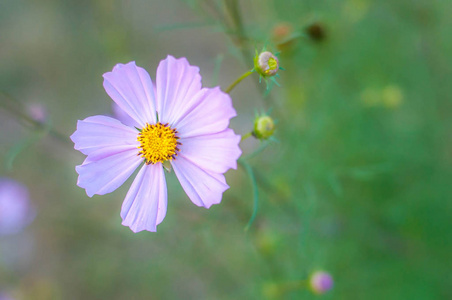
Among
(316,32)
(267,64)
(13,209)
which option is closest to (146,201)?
(267,64)

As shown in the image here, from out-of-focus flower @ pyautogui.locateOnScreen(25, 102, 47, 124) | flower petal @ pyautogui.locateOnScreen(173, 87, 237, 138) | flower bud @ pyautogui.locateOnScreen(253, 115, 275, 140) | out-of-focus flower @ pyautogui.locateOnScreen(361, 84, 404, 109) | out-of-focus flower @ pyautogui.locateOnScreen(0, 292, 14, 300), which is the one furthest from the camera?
out-of-focus flower @ pyautogui.locateOnScreen(0, 292, 14, 300)

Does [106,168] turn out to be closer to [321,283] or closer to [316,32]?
[321,283]

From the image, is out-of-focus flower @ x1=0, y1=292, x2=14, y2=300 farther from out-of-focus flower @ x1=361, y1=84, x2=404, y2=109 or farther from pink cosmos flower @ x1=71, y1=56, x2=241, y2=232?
out-of-focus flower @ x1=361, y1=84, x2=404, y2=109

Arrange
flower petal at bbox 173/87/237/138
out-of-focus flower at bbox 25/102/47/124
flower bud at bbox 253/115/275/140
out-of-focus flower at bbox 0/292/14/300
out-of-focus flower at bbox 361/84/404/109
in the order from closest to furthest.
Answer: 1. flower petal at bbox 173/87/237/138
2. flower bud at bbox 253/115/275/140
3. out-of-focus flower at bbox 25/102/47/124
4. out-of-focus flower at bbox 361/84/404/109
5. out-of-focus flower at bbox 0/292/14/300

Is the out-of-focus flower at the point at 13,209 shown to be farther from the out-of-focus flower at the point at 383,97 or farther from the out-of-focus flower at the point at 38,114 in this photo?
the out-of-focus flower at the point at 383,97

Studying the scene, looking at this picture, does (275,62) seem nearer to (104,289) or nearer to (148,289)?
(148,289)

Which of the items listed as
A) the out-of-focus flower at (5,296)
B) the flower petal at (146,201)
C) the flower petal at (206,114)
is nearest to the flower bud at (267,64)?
the flower petal at (206,114)

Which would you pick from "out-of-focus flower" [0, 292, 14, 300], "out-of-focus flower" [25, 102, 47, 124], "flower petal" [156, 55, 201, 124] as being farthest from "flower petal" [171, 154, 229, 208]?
"out-of-focus flower" [0, 292, 14, 300]

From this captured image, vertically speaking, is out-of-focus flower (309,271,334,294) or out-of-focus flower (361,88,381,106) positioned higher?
out-of-focus flower (361,88,381,106)

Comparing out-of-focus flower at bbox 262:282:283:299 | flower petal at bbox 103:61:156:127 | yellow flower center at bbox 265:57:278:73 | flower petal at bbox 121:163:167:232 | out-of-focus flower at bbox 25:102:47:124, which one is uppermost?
out-of-focus flower at bbox 25:102:47:124
